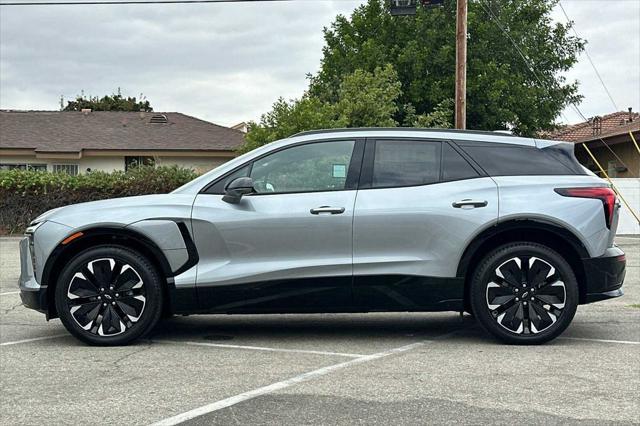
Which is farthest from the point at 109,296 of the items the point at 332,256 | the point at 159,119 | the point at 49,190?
the point at 159,119

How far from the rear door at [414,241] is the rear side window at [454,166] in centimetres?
15

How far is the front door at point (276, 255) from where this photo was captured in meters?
6.05

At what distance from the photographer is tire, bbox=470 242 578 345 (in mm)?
6090

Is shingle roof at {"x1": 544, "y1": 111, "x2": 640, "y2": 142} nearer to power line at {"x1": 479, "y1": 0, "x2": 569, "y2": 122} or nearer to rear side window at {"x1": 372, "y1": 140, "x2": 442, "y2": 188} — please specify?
power line at {"x1": 479, "y1": 0, "x2": 569, "y2": 122}

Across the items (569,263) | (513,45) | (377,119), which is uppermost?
(513,45)

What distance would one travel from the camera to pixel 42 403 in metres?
4.55

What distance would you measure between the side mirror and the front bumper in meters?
1.67

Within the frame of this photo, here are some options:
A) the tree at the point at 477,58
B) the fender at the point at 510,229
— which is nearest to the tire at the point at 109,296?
the fender at the point at 510,229

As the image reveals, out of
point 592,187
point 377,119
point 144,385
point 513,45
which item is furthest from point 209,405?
point 513,45

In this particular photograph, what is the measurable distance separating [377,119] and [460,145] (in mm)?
14945

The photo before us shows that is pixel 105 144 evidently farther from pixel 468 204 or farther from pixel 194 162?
pixel 468 204

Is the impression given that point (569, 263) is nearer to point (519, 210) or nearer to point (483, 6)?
point (519, 210)

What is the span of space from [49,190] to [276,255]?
56.2ft

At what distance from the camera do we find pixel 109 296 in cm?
611
